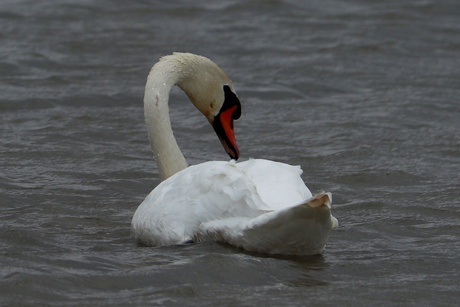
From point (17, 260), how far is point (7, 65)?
6.04 meters

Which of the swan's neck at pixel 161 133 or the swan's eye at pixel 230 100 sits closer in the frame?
the swan's neck at pixel 161 133

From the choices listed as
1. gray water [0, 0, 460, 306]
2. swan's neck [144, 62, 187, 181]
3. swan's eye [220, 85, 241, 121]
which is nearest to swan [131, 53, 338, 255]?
gray water [0, 0, 460, 306]

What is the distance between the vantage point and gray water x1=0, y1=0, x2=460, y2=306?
4805 mm

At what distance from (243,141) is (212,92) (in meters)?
2.02

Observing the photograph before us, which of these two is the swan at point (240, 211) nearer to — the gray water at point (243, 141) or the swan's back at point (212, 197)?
the swan's back at point (212, 197)

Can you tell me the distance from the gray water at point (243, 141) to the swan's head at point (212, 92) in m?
0.76

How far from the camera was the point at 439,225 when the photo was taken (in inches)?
243

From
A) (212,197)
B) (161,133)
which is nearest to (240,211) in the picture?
(212,197)

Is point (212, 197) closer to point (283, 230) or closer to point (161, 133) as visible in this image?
point (283, 230)

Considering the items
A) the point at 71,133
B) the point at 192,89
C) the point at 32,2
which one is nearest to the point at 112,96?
the point at 71,133

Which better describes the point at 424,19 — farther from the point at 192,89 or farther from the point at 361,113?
the point at 192,89

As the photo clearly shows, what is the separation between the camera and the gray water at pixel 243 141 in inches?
189

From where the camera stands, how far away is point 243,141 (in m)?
8.63

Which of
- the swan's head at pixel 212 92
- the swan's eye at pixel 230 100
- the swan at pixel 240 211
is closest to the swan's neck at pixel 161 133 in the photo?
the swan's head at pixel 212 92
